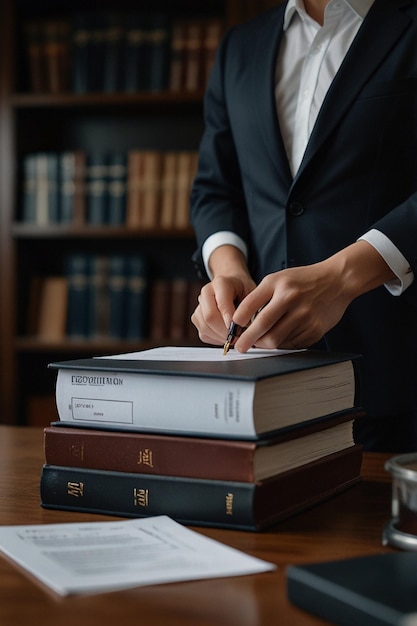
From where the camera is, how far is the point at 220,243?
1607 mm

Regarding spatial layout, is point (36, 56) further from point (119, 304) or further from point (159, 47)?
point (119, 304)

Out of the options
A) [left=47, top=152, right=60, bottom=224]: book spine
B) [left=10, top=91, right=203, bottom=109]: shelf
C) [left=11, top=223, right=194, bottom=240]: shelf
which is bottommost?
[left=11, top=223, right=194, bottom=240]: shelf

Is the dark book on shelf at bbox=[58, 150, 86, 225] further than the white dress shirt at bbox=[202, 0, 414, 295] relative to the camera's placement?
Yes

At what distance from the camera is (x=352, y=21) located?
5.26 feet

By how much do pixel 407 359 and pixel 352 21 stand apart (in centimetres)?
61

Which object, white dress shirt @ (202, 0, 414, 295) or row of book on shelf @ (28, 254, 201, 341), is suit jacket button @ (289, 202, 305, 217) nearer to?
white dress shirt @ (202, 0, 414, 295)

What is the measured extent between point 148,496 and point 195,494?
6cm

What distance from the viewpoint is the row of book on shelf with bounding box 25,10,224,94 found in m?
3.06

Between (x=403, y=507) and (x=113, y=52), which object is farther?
(x=113, y=52)

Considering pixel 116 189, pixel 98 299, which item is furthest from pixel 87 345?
pixel 116 189

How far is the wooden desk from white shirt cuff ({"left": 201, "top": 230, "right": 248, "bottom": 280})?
619 millimetres

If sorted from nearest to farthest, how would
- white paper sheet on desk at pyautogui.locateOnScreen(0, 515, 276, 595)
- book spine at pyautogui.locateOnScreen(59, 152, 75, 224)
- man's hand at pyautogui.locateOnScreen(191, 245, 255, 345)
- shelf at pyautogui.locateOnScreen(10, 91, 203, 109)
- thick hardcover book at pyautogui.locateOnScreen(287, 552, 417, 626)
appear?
thick hardcover book at pyautogui.locateOnScreen(287, 552, 417, 626) → white paper sheet on desk at pyautogui.locateOnScreen(0, 515, 276, 595) → man's hand at pyautogui.locateOnScreen(191, 245, 255, 345) → shelf at pyautogui.locateOnScreen(10, 91, 203, 109) → book spine at pyautogui.locateOnScreen(59, 152, 75, 224)

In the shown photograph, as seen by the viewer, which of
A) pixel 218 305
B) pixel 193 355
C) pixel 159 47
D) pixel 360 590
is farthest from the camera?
pixel 159 47

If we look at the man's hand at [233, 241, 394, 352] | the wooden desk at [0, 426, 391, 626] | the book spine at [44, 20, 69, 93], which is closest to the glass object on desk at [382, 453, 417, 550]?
the wooden desk at [0, 426, 391, 626]
